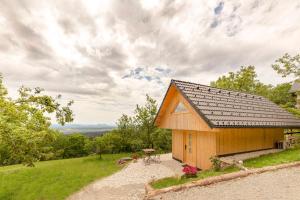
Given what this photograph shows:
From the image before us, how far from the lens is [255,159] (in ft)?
35.7

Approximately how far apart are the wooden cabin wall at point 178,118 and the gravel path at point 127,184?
119 inches

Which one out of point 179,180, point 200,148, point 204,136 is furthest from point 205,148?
point 179,180

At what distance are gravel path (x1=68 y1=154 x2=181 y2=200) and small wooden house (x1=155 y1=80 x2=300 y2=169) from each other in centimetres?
207

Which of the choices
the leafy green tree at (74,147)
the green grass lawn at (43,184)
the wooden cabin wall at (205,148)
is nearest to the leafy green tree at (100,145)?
the green grass lawn at (43,184)

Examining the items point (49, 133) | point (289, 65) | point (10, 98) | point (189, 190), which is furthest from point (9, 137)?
point (289, 65)

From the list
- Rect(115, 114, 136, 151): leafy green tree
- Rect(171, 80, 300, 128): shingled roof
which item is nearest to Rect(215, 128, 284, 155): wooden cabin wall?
Rect(171, 80, 300, 128): shingled roof

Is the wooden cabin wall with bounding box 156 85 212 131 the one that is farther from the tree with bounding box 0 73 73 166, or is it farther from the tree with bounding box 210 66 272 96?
the tree with bounding box 210 66 272 96

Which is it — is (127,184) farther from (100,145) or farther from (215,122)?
(100,145)

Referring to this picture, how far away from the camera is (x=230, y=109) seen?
12.5 meters

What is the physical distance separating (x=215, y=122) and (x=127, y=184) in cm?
577

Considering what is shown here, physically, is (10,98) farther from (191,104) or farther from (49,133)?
(191,104)

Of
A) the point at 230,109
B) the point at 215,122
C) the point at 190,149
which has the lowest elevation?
the point at 190,149

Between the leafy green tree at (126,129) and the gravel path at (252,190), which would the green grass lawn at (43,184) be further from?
the leafy green tree at (126,129)

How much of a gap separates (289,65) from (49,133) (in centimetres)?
2089
